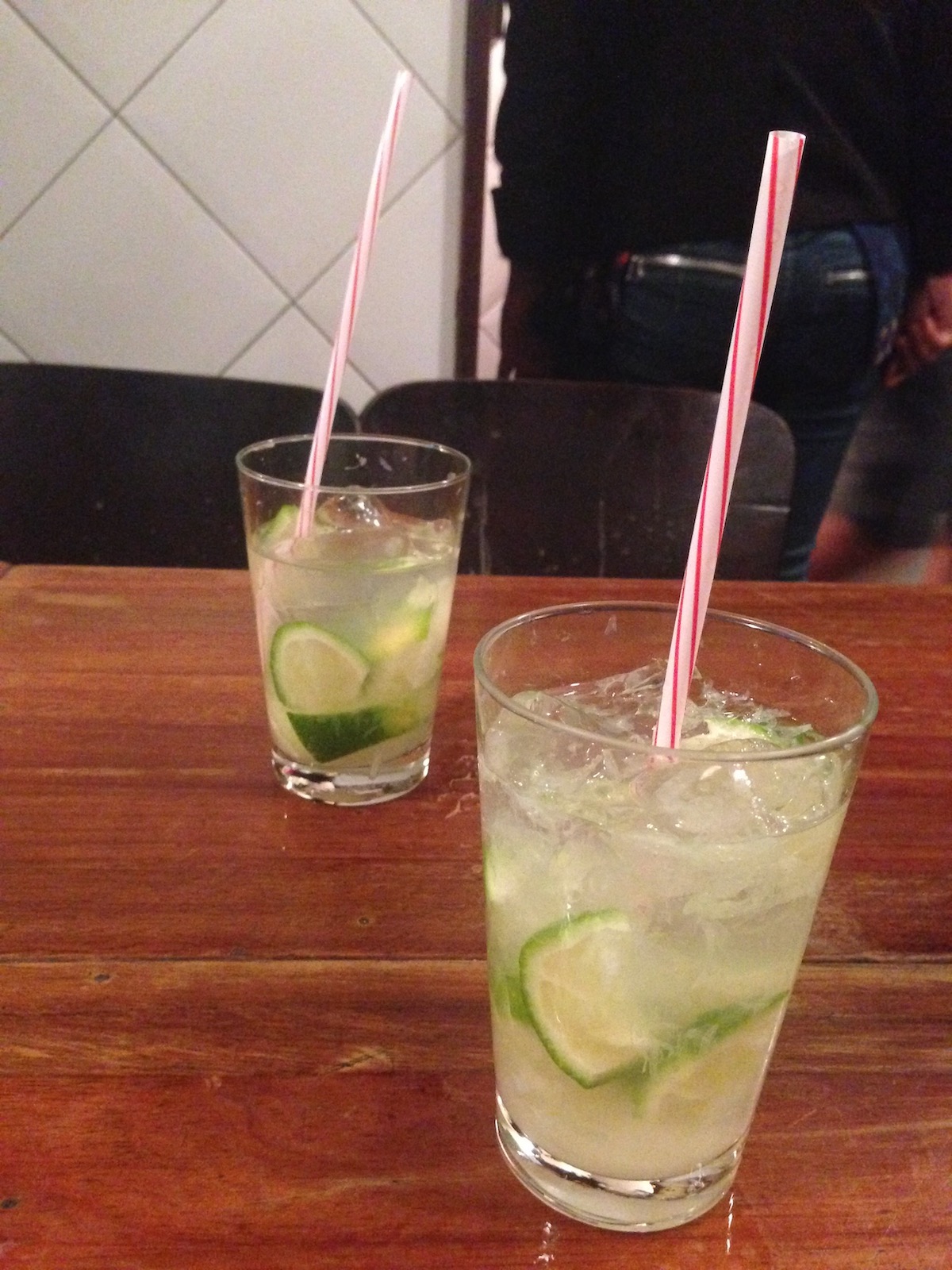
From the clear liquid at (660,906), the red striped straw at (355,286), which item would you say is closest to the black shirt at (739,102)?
the red striped straw at (355,286)

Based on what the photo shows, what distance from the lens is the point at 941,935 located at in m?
0.56

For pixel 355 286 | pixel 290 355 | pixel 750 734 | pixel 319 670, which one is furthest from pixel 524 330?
pixel 750 734

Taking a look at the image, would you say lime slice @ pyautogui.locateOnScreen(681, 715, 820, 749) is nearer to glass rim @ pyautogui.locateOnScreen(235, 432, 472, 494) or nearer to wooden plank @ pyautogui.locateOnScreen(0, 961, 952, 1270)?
wooden plank @ pyautogui.locateOnScreen(0, 961, 952, 1270)

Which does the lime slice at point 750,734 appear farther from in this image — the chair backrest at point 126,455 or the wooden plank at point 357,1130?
the chair backrest at point 126,455

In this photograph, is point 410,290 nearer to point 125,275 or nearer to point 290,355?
point 290,355

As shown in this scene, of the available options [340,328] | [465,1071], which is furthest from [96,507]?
[465,1071]

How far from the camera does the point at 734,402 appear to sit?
382 millimetres

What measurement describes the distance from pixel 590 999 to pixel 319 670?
12.9 inches

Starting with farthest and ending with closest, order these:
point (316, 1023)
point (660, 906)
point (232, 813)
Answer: point (232, 813) → point (316, 1023) → point (660, 906)

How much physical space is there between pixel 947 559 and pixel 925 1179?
2286mm

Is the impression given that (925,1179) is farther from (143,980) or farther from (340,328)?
(340,328)

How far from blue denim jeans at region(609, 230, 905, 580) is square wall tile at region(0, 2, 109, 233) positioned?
0.98m

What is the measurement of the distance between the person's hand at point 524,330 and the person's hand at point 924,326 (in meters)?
0.51

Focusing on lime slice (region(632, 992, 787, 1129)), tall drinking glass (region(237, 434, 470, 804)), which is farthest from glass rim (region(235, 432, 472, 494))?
lime slice (region(632, 992, 787, 1129))
